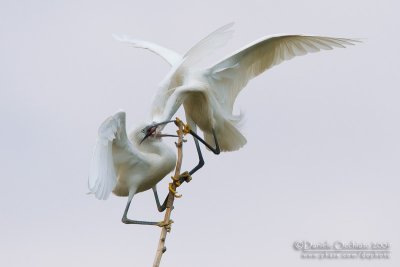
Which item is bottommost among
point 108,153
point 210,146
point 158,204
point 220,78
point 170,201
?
point 170,201

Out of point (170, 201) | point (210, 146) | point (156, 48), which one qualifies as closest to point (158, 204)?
point (210, 146)

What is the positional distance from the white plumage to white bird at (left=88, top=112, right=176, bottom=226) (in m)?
0.44

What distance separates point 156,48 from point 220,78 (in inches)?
80.9

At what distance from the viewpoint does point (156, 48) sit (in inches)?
659

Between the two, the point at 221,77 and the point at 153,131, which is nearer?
the point at 153,131

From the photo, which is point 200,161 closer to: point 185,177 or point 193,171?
point 193,171

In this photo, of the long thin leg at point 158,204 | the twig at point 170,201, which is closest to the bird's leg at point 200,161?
the long thin leg at point 158,204

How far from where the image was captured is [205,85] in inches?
578

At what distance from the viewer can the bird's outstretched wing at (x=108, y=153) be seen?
12.2 m

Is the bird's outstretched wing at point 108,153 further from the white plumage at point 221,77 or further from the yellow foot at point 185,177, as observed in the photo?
the white plumage at point 221,77

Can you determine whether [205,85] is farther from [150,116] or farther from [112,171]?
[112,171]

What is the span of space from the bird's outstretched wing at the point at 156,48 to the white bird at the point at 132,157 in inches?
69.6

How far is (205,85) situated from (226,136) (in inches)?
43.7

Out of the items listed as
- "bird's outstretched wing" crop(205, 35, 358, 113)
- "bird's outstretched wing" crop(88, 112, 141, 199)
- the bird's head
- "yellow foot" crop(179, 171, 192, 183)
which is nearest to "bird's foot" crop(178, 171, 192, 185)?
"yellow foot" crop(179, 171, 192, 183)
